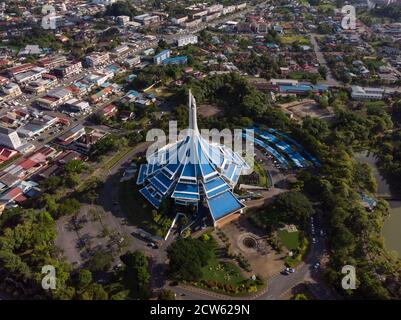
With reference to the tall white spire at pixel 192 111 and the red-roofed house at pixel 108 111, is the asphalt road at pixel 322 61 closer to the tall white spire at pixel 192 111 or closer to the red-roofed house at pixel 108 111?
the tall white spire at pixel 192 111

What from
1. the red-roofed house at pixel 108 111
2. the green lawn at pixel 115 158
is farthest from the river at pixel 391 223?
the red-roofed house at pixel 108 111

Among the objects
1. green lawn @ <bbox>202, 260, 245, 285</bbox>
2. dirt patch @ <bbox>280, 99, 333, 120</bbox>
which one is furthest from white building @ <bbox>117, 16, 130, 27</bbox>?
green lawn @ <bbox>202, 260, 245, 285</bbox>

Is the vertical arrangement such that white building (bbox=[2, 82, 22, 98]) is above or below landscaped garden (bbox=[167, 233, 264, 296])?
above

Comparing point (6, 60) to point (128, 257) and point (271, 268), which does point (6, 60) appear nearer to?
Result: point (128, 257)

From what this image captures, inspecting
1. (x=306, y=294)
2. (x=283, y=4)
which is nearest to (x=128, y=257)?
(x=306, y=294)

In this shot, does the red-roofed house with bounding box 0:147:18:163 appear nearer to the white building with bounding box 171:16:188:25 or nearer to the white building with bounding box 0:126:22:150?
the white building with bounding box 0:126:22:150

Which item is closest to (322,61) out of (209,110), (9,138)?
(209,110)

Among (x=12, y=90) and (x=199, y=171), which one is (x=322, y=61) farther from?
(x=12, y=90)
